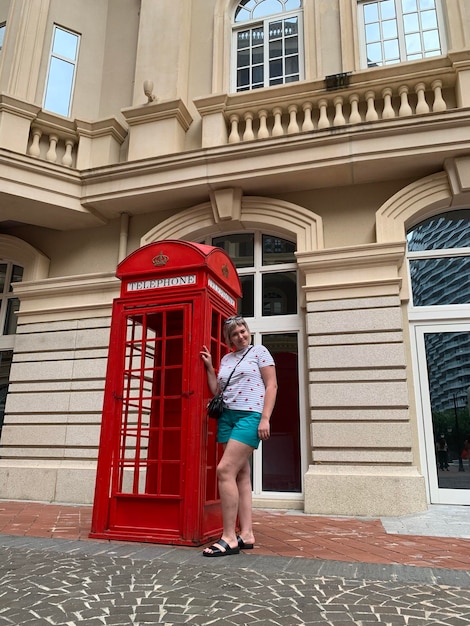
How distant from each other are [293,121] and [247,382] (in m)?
5.17

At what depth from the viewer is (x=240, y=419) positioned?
4.12 meters

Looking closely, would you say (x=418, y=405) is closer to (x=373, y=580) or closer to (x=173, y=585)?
(x=373, y=580)

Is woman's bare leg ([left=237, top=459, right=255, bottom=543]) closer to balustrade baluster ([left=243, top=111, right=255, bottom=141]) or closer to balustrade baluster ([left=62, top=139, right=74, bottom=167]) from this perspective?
balustrade baluster ([left=243, top=111, right=255, bottom=141])

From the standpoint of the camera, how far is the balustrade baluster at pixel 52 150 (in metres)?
8.62

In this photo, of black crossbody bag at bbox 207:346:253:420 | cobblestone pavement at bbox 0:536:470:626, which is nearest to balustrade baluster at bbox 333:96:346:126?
black crossbody bag at bbox 207:346:253:420

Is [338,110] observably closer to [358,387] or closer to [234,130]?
[234,130]

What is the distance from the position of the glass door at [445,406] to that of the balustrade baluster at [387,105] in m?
3.10

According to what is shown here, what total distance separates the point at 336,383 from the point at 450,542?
2550 millimetres

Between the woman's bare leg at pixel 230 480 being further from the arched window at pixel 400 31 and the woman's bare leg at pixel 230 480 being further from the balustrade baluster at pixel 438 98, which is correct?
the arched window at pixel 400 31

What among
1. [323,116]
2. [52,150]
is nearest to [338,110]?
[323,116]

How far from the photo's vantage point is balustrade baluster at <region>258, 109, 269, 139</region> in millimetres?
7914

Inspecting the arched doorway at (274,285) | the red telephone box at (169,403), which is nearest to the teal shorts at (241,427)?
the red telephone box at (169,403)

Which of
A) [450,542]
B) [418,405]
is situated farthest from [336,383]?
[450,542]

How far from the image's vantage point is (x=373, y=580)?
3.24m
